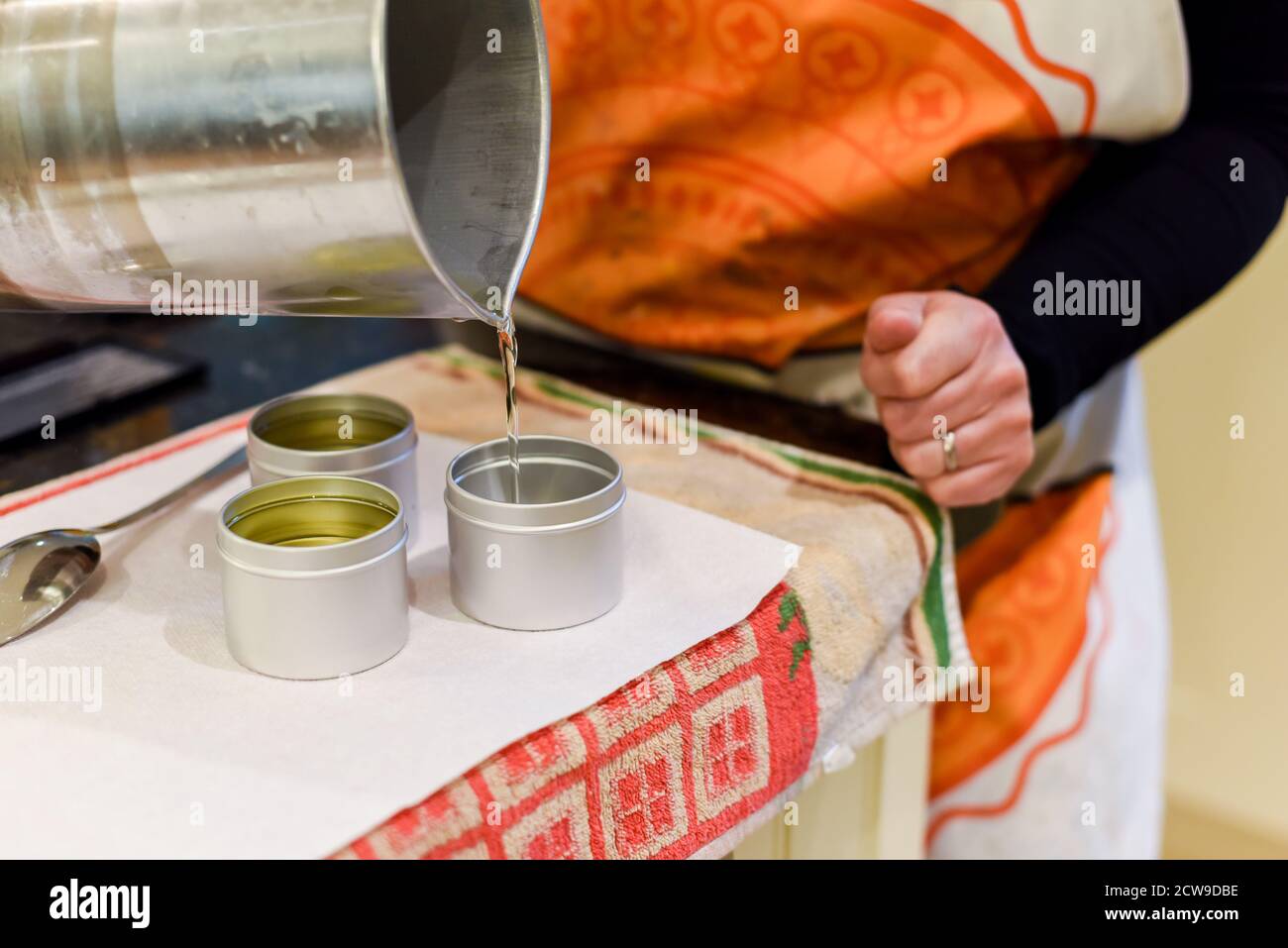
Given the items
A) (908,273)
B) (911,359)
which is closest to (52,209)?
(911,359)

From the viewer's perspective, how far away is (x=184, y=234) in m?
0.43

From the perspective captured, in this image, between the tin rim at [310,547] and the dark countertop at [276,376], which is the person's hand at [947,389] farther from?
the tin rim at [310,547]

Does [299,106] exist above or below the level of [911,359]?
above

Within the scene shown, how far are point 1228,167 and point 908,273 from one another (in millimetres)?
200

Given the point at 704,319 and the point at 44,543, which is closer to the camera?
the point at 44,543

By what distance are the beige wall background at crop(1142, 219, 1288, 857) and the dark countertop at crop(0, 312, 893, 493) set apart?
1.90 feet

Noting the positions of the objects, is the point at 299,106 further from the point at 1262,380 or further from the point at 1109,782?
the point at 1262,380

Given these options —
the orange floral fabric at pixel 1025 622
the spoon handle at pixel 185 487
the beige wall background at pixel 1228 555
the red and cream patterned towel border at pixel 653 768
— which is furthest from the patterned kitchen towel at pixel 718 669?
the beige wall background at pixel 1228 555

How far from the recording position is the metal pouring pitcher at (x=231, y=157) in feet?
1.28

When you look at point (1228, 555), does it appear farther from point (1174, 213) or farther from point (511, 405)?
point (511, 405)

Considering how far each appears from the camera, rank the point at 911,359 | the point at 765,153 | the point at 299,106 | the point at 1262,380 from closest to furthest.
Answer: the point at 299,106
the point at 911,359
the point at 765,153
the point at 1262,380

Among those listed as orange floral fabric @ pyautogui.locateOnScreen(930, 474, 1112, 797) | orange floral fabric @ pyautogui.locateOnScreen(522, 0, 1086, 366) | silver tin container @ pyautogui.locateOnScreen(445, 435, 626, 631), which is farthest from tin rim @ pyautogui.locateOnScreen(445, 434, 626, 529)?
orange floral fabric @ pyautogui.locateOnScreen(930, 474, 1112, 797)

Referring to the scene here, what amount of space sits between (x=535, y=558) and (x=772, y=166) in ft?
1.11

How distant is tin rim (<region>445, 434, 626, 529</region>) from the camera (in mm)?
492
